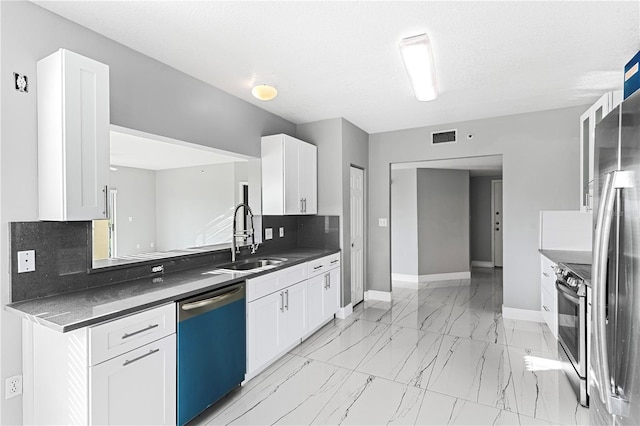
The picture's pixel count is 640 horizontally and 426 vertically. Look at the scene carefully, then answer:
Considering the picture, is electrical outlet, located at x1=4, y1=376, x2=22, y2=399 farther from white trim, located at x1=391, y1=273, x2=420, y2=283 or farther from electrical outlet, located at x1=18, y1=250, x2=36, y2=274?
white trim, located at x1=391, y1=273, x2=420, y2=283

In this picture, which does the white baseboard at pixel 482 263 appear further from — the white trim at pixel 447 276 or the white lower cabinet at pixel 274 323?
Answer: the white lower cabinet at pixel 274 323

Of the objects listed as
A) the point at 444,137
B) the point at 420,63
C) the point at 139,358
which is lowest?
the point at 139,358

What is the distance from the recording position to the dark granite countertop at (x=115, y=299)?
4.92 ft

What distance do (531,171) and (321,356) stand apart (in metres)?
3.40

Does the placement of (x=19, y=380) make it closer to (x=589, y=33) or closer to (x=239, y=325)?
(x=239, y=325)

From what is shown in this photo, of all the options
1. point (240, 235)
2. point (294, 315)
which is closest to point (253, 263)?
point (240, 235)

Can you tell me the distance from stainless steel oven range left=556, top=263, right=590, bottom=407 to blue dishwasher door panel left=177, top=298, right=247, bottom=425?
2461mm

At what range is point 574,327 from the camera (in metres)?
2.37

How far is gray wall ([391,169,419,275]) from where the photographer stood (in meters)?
6.18

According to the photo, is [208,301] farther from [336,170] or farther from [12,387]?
[336,170]

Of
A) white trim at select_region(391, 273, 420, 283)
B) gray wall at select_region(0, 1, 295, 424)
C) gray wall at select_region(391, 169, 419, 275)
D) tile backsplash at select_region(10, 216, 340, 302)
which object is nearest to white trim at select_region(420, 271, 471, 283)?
white trim at select_region(391, 273, 420, 283)

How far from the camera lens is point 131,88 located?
235 cm

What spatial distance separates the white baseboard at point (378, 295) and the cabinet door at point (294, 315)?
77.4 inches

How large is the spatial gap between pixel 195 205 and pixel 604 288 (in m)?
3.05
